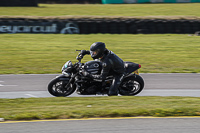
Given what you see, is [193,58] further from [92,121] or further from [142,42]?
[92,121]

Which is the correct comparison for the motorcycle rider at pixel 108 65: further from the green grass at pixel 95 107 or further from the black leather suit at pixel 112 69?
the green grass at pixel 95 107

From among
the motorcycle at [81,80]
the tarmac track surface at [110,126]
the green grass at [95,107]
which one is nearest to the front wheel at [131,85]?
the motorcycle at [81,80]

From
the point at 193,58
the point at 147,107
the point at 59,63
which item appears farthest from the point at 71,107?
the point at 193,58

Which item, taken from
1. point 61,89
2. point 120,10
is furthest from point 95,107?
point 120,10

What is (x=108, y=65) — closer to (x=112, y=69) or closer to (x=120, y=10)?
(x=112, y=69)

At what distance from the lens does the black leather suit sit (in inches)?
374

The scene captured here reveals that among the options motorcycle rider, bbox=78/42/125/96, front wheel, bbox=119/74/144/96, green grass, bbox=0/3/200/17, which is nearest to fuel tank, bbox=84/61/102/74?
motorcycle rider, bbox=78/42/125/96

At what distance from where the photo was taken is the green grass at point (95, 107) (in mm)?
7286

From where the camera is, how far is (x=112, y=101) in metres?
8.59

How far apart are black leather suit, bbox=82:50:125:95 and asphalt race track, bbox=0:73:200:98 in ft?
3.82

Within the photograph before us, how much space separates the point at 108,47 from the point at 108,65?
1144 centimetres

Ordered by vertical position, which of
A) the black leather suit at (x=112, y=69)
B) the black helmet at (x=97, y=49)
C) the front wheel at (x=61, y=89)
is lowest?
the front wheel at (x=61, y=89)

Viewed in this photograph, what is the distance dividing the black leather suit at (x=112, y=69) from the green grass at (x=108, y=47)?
187 inches

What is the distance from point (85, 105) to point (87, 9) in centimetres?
2803
